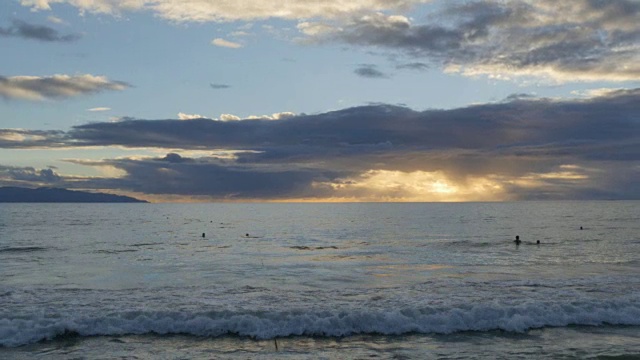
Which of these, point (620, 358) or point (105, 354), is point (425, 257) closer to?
point (620, 358)

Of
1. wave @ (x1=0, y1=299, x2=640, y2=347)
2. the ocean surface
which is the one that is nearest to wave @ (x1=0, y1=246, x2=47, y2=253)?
the ocean surface

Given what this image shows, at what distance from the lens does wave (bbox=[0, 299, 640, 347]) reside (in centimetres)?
2081

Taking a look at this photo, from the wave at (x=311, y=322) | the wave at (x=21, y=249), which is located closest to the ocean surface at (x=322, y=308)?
the wave at (x=311, y=322)

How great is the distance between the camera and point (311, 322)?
70.6 feet

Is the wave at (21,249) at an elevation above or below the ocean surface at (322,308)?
below

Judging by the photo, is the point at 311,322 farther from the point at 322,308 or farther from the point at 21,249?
the point at 21,249

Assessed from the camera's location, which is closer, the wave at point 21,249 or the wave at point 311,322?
the wave at point 311,322

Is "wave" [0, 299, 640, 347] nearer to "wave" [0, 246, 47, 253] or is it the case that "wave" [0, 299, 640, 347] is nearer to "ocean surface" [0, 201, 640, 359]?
"ocean surface" [0, 201, 640, 359]

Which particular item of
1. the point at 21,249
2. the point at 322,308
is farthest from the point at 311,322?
the point at 21,249

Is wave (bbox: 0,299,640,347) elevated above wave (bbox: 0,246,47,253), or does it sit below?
above

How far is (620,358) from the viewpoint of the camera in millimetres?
17016

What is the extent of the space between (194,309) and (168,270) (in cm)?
1836

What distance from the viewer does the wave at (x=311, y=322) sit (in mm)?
20811

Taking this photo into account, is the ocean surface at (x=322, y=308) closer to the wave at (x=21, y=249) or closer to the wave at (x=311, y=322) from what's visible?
the wave at (x=311, y=322)
